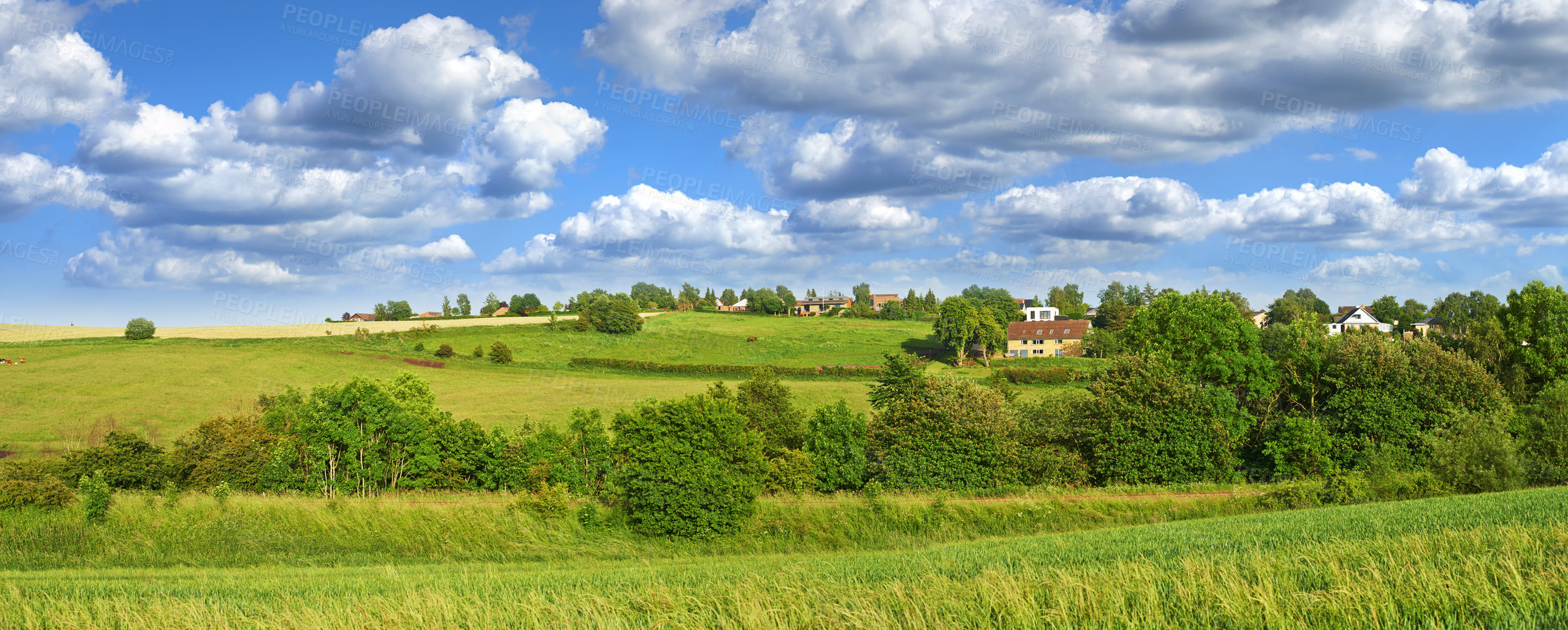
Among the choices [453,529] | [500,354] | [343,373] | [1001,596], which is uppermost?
[1001,596]

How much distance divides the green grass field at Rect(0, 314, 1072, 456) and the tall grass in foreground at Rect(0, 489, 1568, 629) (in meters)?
35.0

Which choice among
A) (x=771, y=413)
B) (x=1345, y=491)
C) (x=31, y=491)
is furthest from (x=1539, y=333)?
(x=31, y=491)

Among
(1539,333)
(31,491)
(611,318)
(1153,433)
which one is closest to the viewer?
(31,491)

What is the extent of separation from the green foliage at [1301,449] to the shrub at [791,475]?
20120 mm

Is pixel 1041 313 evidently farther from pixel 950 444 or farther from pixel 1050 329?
pixel 950 444

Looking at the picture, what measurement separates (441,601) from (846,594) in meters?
4.29

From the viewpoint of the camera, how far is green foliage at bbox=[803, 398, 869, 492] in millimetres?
31000

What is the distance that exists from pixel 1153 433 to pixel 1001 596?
89.8ft

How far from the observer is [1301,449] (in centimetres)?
3216

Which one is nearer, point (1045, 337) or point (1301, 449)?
point (1301, 449)

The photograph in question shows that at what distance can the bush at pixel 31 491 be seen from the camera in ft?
73.2

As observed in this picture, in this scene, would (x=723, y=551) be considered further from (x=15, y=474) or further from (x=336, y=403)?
(x=15, y=474)

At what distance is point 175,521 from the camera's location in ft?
73.8

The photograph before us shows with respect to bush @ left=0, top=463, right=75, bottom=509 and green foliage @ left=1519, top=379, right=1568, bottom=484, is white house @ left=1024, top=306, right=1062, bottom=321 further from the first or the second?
bush @ left=0, top=463, right=75, bottom=509
